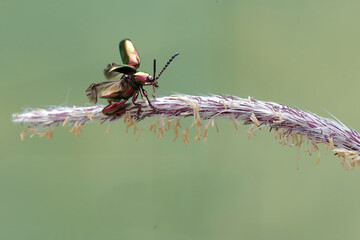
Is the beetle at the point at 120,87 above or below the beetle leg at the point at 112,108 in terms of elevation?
above

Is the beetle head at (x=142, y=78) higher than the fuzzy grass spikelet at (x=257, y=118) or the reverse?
higher

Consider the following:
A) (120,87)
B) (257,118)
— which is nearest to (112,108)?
(120,87)

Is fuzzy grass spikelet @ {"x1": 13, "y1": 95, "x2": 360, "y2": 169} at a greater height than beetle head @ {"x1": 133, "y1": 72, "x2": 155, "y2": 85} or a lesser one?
lesser

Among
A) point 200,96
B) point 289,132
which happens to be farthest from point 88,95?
point 289,132

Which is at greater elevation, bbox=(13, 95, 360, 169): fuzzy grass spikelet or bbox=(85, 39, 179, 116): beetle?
bbox=(85, 39, 179, 116): beetle

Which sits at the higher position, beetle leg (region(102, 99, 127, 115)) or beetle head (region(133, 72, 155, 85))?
beetle head (region(133, 72, 155, 85))

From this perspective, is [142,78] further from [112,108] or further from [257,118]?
[257,118]

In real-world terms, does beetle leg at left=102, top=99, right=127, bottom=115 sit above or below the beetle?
below

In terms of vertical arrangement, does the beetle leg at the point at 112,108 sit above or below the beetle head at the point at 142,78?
below

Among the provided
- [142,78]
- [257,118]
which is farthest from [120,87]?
[257,118]

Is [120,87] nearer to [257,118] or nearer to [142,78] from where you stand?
[142,78]

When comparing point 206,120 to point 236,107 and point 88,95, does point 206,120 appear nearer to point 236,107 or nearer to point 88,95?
point 236,107
